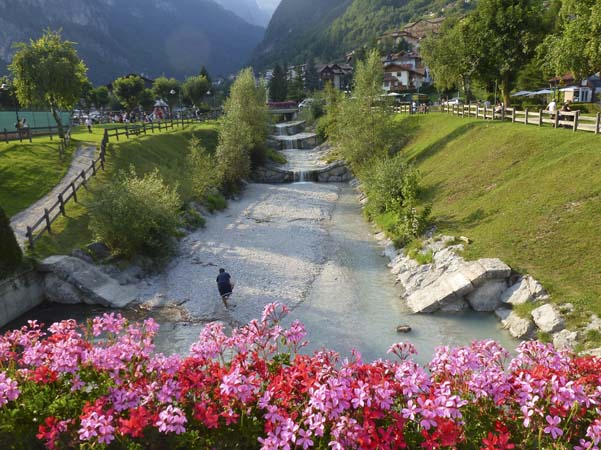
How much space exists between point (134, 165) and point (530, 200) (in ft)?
96.5

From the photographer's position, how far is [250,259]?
84.6 ft

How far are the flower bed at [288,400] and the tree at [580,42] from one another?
24488 millimetres

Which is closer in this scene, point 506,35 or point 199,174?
point 199,174

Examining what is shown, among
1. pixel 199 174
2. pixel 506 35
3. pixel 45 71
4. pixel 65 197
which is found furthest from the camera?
pixel 506 35

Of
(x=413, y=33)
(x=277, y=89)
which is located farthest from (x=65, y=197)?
(x=413, y=33)

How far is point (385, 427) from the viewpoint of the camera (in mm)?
6605

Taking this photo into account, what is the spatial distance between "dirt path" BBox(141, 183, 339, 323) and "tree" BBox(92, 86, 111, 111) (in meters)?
72.5

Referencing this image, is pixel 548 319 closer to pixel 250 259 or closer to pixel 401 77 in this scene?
pixel 250 259

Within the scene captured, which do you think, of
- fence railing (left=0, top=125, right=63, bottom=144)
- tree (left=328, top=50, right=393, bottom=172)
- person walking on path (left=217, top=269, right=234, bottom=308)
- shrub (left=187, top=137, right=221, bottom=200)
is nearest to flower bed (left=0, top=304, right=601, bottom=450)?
person walking on path (left=217, top=269, right=234, bottom=308)

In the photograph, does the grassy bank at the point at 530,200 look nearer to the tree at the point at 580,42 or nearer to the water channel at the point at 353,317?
the water channel at the point at 353,317

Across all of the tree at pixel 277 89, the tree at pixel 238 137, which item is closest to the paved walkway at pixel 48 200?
the tree at pixel 238 137

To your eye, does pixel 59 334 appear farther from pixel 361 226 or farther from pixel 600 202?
pixel 361 226

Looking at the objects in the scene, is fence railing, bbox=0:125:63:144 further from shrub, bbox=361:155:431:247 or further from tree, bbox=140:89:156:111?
tree, bbox=140:89:156:111

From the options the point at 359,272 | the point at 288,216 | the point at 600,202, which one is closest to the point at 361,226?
the point at 288,216
